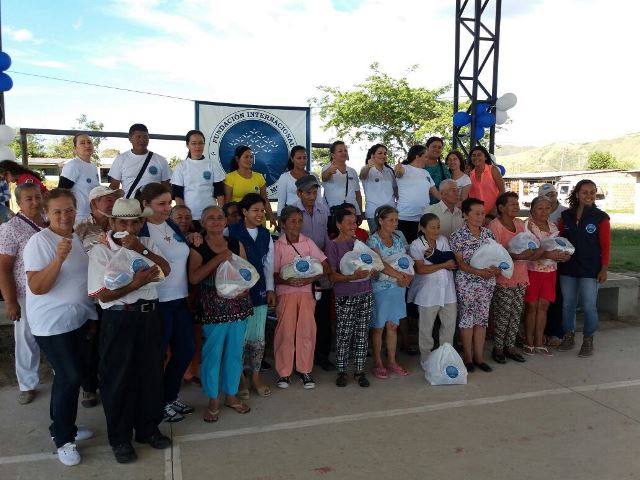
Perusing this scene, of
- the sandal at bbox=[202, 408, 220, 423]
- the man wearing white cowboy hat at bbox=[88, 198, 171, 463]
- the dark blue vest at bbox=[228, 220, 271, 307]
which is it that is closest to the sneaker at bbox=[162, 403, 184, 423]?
the sandal at bbox=[202, 408, 220, 423]

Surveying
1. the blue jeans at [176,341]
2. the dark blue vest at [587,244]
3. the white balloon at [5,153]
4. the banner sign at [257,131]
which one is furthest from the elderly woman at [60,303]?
the dark blue vest at [587,244]

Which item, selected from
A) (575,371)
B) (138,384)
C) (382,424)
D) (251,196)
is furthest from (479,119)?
(138,384)

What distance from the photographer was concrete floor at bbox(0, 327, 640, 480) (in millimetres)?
2963

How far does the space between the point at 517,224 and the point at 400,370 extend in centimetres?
186

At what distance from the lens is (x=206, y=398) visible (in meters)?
4.01

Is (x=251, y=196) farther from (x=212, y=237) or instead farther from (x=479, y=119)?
(x=479, y=119)

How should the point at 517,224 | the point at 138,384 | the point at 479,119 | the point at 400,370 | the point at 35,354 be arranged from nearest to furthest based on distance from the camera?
the point at 138,384 < the point at 35,354 < the point at 400,370 < the point at 517,224 < the point at 479,119

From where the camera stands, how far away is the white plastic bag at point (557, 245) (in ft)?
16.0

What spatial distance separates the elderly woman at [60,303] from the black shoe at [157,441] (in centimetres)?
39

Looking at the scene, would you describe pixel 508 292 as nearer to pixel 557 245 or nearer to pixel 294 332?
pixel 557 245

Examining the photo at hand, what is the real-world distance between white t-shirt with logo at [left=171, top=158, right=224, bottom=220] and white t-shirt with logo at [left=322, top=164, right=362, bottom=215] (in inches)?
48.1

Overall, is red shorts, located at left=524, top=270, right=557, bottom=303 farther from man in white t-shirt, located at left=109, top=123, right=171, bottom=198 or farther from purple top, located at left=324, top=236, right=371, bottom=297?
man in white t-shirt, located at left=109, top=123, right=171, bottom=198

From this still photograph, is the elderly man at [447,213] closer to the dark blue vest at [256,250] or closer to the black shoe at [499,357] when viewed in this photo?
the black shoe at [499,357]

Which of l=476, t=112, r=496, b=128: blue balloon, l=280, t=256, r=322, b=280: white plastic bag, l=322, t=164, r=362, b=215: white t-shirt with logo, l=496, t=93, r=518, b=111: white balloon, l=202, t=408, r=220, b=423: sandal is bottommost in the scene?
l=202, t=408, r=220, b=423: sandal
